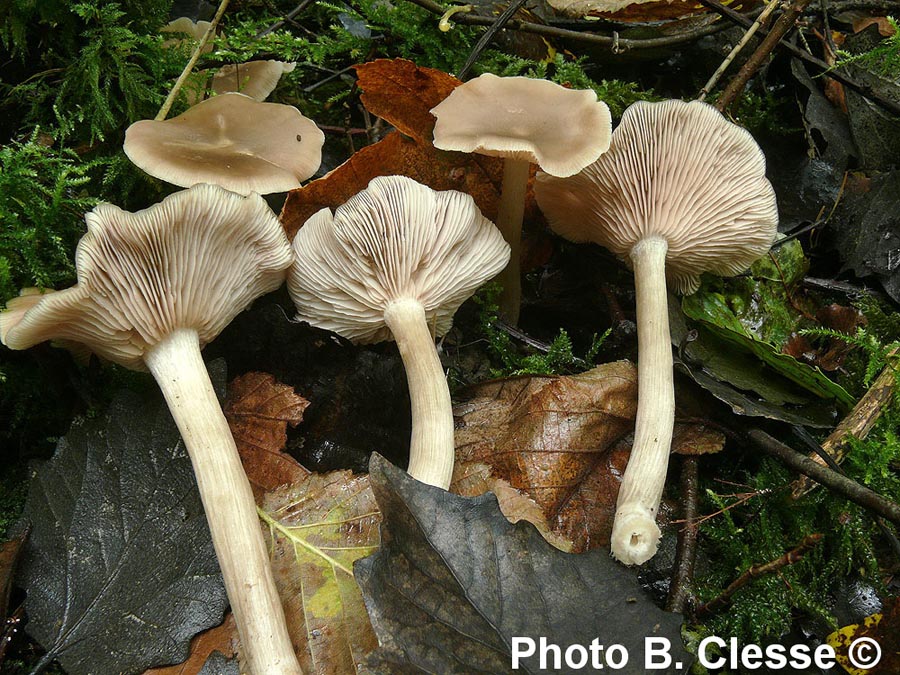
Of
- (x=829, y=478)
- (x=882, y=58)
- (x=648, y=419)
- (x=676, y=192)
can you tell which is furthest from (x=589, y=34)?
(x=829, y=478)

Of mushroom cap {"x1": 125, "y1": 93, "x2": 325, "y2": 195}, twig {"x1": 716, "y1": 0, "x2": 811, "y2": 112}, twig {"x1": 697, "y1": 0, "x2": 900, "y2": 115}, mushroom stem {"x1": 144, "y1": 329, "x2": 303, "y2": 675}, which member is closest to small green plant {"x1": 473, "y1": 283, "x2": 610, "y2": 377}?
mushroom cap {"x1": 125, "y1": 93, "x2": 325, "y2": 195}

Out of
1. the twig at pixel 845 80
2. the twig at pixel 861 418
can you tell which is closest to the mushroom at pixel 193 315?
the twig at pixel 861 418

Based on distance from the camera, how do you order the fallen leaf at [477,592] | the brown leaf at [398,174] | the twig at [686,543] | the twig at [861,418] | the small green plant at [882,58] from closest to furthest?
the fallen leaf at [477,592] → the twig at [686,543] → the twig at [861,418] → the brown leaf at [398,174] → the small green plant at [882,58]

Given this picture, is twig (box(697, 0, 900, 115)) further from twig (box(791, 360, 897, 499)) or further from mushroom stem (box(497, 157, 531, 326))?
twig (box(791, 360, 897, 499))

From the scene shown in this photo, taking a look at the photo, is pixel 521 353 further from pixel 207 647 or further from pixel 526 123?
pixel 207 647

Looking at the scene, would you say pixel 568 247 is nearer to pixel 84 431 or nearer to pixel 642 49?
pixel 642 49

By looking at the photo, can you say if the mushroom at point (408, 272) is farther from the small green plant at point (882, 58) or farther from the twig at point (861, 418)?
the small green plant at point (882, 58)

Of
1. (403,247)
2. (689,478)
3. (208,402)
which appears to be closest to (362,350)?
(403,247)
